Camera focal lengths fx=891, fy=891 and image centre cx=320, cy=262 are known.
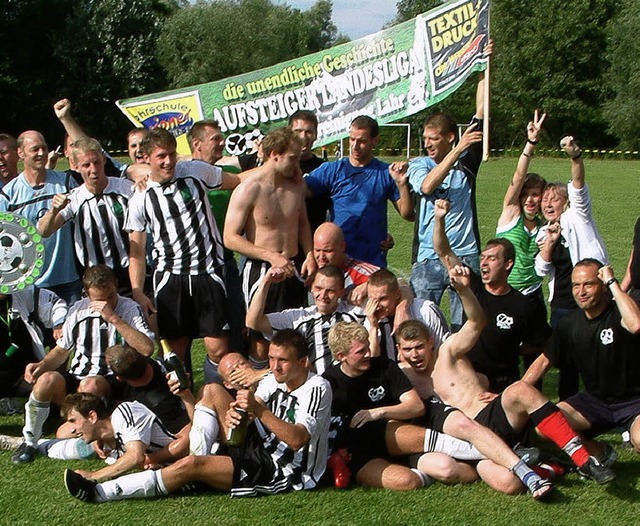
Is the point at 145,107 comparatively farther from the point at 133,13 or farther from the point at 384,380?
the point at 133,13

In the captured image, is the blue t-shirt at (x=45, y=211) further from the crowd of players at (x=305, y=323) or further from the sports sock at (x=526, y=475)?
the sports sock at (x=526, y=475)

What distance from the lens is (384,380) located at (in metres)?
5.66

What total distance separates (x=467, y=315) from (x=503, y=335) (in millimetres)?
825

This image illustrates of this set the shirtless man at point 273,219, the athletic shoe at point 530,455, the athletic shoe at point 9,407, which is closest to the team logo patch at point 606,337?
the athletic shoe at point 530,455

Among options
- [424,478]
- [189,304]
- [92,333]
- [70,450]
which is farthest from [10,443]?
[424,478]

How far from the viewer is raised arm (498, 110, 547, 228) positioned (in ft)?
23.8

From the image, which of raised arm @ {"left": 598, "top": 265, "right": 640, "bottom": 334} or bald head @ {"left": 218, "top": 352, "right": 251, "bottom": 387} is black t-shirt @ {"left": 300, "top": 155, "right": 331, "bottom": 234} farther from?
raised arm @ {"left": 598, "top": 265, "right": 640, "bottom": 334}

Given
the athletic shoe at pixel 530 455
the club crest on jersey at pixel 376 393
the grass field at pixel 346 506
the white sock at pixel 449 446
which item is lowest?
the grass field at pixel 346 506

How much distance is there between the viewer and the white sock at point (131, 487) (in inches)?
203

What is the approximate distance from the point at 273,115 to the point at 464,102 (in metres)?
35.4

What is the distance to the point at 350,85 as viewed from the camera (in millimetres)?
16891

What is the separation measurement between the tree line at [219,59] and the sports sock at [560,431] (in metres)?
42.5

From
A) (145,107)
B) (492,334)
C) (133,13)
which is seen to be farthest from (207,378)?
(133,13)

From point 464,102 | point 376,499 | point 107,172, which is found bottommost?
point 376,499
